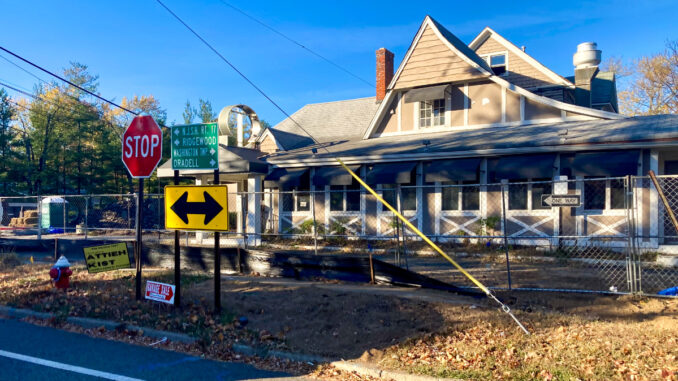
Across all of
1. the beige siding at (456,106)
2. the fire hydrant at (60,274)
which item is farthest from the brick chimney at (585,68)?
the fire hydrant at (60,274)

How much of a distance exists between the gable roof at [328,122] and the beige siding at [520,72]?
587cm

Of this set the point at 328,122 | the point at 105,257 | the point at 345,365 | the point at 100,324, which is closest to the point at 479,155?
the point at 345,365

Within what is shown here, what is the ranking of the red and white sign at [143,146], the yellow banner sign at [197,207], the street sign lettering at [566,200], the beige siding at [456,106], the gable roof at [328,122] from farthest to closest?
the gable roof at [328,122] → the beige siding at [456,106] → the street sign lettering at [566,200] → the red and white sign at [143,146] → the yellow banner sign at [197,207]

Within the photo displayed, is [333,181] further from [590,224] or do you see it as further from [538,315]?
[538,315]

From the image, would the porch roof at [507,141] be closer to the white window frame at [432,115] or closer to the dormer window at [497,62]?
the white window frame at [432,115]

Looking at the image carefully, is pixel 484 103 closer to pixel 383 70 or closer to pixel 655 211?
pixel 383 70

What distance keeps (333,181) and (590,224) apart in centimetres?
769

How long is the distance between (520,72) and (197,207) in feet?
52.5

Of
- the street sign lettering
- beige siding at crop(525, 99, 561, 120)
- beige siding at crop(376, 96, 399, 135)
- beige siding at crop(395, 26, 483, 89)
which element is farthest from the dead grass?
beige siding at crop(376, 96, 399, 135)

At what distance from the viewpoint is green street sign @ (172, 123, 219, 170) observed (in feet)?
25.8

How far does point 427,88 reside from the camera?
16.8 m

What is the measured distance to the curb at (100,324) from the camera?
6750 mm

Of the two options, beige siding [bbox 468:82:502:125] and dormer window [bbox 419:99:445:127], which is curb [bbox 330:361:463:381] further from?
dormer window [bbox 419:99:445:127]

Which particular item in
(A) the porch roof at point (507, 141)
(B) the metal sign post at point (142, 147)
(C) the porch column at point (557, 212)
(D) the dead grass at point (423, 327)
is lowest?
(D) the dead grass at point (423, 327)
